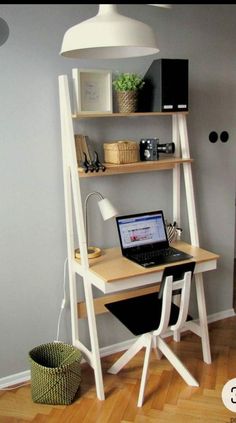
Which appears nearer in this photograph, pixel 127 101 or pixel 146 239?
pixel 127 101

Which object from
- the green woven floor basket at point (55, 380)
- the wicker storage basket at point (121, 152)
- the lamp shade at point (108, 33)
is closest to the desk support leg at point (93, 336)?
the green woven floor basket at point (55, 380)

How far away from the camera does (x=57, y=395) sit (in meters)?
2.28

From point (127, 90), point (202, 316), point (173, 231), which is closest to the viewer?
point (127, 90)

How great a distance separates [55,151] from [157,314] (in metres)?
1.14

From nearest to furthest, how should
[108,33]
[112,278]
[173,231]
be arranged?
[108,33]
[112,278]
[173,231]

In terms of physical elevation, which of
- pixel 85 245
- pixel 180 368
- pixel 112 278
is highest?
pixel 85 245

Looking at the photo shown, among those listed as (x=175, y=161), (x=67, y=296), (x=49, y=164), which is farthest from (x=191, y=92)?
(x=67, y=296)

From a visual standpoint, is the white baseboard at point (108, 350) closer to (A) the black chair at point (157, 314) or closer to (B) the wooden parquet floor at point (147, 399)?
(B) the wooden parquet floor at point (147, 399)

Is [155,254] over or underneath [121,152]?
underneath

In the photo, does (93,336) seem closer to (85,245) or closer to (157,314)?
(157,314)

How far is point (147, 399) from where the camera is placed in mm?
2354

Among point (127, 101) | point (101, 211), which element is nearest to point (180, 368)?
point (101, 211)

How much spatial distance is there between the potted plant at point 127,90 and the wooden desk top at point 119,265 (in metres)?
0.89

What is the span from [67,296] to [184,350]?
0.94 metres
